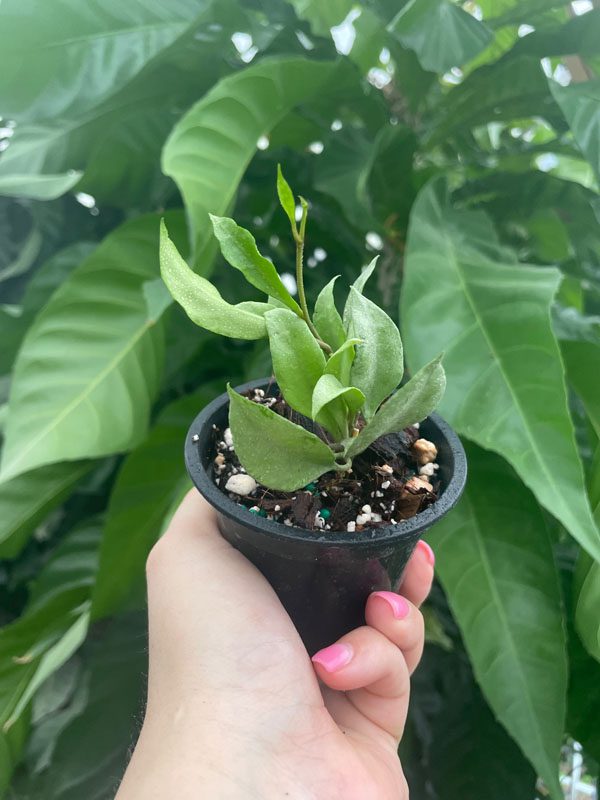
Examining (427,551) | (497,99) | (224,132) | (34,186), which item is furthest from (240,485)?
(497,99)

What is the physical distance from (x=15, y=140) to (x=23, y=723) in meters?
0.71

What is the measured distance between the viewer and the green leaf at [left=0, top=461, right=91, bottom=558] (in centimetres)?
69

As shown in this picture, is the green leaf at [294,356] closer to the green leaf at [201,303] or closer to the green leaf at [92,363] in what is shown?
the green leaf at [201,303]

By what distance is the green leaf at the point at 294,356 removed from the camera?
29cm

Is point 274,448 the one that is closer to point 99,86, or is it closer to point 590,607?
point 590,607

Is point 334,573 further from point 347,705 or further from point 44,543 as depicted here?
point 44,543

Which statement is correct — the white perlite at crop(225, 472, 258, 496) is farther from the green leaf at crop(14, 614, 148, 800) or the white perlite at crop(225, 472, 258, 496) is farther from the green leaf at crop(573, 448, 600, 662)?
the green leaf at crop(14, 614, 148, 800)

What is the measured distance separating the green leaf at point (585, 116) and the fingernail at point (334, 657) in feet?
1.67

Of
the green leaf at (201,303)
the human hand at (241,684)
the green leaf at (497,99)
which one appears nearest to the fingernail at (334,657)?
the human hand at (241,684)

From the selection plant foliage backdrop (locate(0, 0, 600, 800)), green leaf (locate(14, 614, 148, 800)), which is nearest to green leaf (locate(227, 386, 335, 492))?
plant foliage backdrop (locate(0, 0, 600, 800))

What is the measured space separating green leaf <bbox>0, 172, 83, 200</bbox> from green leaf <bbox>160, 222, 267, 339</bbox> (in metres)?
0.44

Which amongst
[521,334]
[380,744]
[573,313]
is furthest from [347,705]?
[573,313]

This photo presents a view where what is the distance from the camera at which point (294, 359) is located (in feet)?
0.97

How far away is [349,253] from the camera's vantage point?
2.71ft
